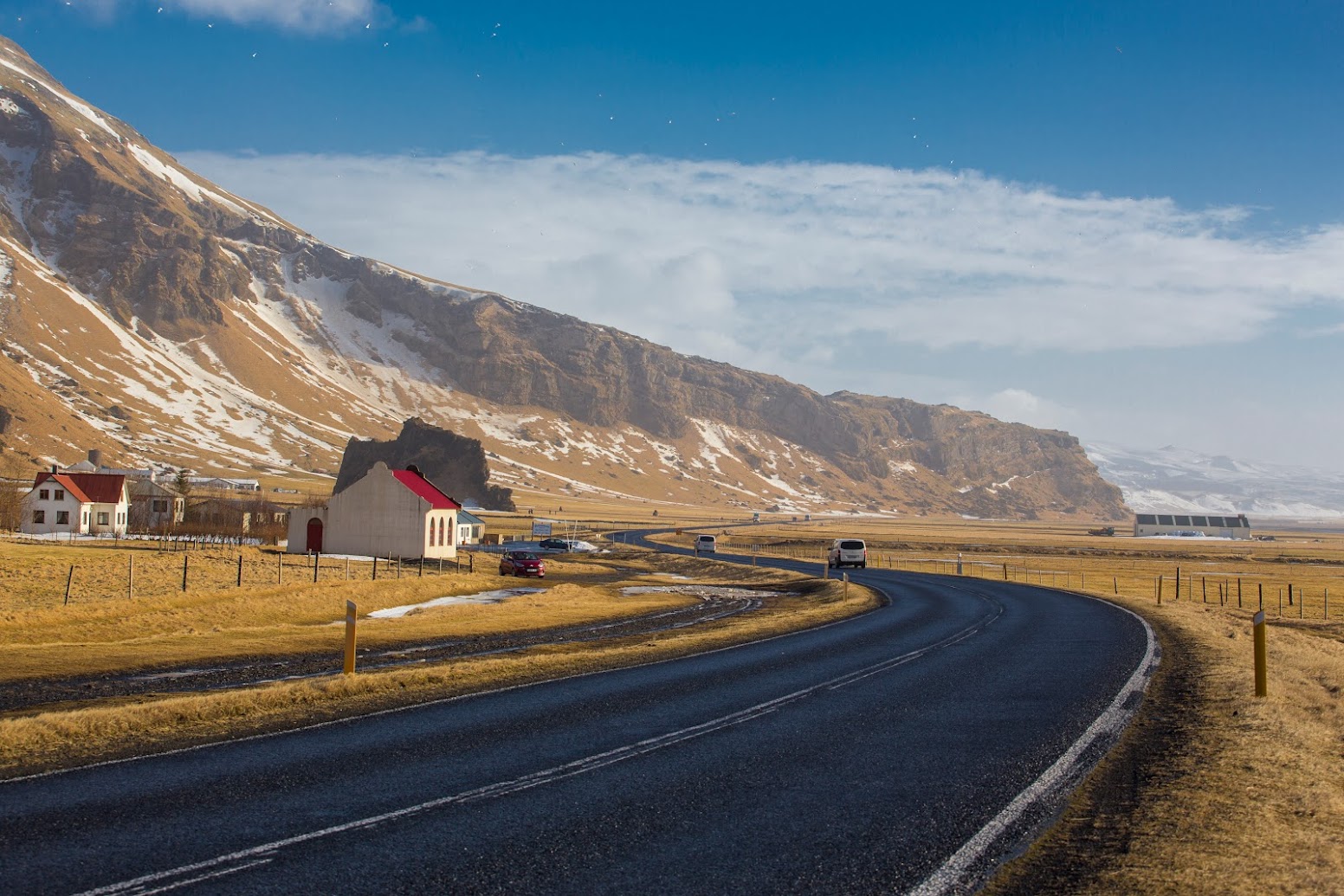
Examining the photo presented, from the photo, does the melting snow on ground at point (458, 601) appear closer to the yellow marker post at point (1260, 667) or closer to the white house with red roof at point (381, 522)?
the white house with red roof at point (381, 522)

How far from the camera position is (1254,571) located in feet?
280

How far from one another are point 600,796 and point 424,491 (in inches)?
2492

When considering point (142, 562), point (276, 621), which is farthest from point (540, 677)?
point (142, 562)

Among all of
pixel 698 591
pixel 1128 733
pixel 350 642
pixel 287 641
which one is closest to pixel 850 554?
pixel 698 591

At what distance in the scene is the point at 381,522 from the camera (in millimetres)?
68000

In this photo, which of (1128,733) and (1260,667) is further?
(1260,667)

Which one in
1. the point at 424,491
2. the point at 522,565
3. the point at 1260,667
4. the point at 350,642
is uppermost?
the point at 424,491

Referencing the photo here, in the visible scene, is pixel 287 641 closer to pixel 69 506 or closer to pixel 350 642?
pixel 350 642

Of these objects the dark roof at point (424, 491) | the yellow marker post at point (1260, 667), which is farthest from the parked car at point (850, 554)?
the yellow marker post at point (1260, 667)

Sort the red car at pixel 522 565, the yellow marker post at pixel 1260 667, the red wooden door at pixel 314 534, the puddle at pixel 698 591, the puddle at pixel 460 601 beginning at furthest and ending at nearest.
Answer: the red wooden door at pixel 314 534 < the red car at pixel 522 565 < the puddle at pixel 698 591 < the puddle at pixel 460 601 < the yellow marker post at pixel 1260 667

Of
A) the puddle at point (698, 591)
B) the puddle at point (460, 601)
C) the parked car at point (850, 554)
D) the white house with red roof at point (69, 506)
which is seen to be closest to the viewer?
the puddle at point (460, 601)

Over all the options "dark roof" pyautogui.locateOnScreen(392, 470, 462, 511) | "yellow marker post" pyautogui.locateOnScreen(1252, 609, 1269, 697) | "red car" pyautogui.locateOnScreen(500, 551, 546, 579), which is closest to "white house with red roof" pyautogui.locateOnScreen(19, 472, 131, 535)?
"dark roof" pyautogui.locateOnScreen(392, 470, 462, 511)

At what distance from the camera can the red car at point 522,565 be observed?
59312mm

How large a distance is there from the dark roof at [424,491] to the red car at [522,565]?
1021 cm
